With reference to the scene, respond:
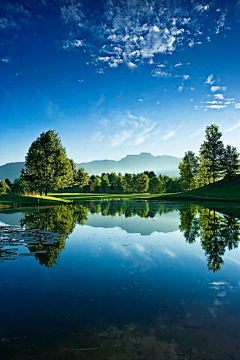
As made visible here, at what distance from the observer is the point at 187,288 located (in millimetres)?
6770

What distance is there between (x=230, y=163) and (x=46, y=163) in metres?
48.1

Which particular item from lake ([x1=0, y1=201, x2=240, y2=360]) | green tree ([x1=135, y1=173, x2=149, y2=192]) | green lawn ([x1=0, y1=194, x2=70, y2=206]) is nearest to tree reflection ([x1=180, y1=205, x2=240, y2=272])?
lake ([x1=0, y1=201, x2=240, y2=360])

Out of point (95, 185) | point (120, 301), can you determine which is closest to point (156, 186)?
point (95, 185)

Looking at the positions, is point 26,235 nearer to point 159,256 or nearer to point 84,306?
point 159,256

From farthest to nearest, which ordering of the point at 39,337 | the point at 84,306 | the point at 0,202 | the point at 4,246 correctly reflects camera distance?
1. the point at 0,202
2. the point at 4,246
3. the point at 84,306
4. the point at 39,337

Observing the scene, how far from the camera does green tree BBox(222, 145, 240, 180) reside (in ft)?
198

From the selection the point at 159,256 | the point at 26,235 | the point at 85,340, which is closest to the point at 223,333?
the point at 85,340

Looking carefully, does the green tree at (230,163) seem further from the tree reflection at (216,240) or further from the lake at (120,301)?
the lake at (120,301)

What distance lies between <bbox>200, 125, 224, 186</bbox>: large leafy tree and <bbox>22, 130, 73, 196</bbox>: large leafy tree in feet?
126

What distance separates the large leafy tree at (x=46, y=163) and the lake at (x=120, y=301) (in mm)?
39936

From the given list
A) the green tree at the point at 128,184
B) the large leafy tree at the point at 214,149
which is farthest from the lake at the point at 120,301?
the green tree at the point at 128,184

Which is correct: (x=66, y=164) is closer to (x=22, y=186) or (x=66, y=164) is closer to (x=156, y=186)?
(x=22, y=186)

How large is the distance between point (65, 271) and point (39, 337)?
3.66 meters

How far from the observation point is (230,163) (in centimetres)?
6078
